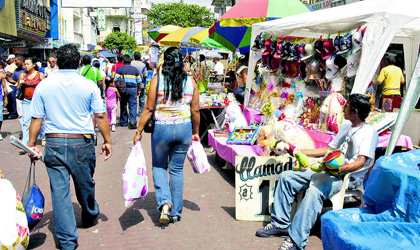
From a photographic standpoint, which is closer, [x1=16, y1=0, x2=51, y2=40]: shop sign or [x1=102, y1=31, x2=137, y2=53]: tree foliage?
[x1=16, y1=0, x2=51, y2=40]: shop sign

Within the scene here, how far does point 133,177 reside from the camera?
13.9ft

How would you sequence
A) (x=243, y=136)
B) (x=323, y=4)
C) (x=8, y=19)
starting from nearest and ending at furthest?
(x=243, y=136)
(x=323, y=4)
(x=8, y=19)

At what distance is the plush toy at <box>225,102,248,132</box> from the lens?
23.3ft

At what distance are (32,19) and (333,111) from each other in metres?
19.7

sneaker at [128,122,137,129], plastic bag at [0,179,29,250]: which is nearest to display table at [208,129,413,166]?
plastic bag at [0,179,29,250]

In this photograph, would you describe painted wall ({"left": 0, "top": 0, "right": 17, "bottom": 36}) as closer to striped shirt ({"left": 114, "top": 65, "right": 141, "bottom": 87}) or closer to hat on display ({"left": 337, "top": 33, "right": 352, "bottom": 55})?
striped shirt ({"left": 114, "top": 65, "right": 141, "bottom": 87})

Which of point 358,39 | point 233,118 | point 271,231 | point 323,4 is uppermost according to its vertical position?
point 323,4

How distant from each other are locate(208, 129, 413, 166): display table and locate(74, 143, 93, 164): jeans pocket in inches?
94.7

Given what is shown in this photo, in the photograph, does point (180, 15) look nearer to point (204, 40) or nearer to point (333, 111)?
point (204, 40)

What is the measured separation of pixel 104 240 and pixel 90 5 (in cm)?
2107

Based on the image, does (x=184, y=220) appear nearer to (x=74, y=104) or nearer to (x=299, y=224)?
(x=299, y=224)

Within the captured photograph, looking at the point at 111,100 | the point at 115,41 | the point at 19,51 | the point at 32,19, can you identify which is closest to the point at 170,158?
the point at 111,100

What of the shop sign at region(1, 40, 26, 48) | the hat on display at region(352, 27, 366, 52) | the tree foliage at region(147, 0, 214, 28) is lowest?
the hat on display at region(352, 27, 366, 52)

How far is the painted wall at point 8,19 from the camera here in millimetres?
16584
